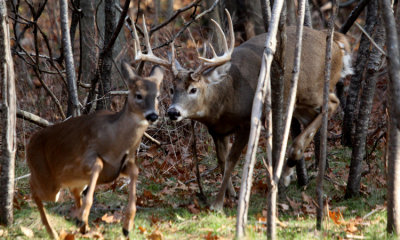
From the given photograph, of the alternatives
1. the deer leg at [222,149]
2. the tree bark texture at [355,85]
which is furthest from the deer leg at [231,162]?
the tree bark texture at [355,85]

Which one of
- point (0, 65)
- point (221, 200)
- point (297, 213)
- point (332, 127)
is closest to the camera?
point (0, 65)

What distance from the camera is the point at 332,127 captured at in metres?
10.5

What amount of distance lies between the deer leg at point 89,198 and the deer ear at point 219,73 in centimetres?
266

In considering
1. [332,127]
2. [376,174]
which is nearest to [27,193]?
[376,174]

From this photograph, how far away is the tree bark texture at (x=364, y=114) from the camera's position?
21.2 feet

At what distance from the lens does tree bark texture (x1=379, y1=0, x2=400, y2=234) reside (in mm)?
4918

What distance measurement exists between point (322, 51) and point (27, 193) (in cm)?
454

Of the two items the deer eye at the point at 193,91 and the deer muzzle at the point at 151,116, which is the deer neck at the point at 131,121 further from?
the deer eye at the point at 193,91

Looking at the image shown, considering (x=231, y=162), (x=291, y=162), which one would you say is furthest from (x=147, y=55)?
(x=291, y=162)

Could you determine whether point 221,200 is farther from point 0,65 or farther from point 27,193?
point 0,65

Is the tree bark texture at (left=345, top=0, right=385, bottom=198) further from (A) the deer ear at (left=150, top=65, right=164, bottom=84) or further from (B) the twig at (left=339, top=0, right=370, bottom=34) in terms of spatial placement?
(A) the deer ear at (left=150, top=65, right=164, bottom=84)

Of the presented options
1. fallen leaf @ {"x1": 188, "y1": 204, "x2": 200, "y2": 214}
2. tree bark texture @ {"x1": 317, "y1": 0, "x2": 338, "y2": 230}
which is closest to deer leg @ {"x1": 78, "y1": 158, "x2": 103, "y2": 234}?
fallen leaf @ {"x1": 188, "y1": 204, "x2": 200, "y2": 214}

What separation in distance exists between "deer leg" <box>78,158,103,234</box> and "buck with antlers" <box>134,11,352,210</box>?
211 cm

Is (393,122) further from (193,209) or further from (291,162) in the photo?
(291,162)
